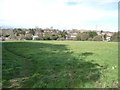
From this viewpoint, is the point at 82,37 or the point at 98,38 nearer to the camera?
the point at 98,38

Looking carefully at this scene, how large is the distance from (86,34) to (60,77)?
98.9ft

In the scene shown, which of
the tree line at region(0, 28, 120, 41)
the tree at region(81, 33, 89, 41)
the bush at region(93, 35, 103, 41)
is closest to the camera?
the tree line at region(0, 28, 120, 41)

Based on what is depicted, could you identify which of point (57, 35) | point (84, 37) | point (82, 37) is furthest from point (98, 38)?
point (57, 35)

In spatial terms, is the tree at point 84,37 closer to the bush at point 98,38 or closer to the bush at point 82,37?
the bush at point 82,37

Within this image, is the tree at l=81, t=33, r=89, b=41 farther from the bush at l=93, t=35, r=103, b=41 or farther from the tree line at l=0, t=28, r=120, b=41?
the bush at l=93, t=35, r=103, b=41

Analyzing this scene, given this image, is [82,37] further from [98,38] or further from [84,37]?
[98,38]

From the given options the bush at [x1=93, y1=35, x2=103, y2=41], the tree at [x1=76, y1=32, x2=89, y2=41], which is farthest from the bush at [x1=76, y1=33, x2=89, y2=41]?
the bush at [x1=93, y1=35, x2=103, y2=41]

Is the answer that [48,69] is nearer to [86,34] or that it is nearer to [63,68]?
[63,68]

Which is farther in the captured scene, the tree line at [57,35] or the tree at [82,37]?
the tree at [82,37]

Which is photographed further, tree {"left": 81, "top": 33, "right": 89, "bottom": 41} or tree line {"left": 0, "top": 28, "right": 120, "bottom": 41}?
tree {"left": 81, "top": 33, "right": 89, "bottom": 41}

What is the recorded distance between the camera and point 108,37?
39125mm

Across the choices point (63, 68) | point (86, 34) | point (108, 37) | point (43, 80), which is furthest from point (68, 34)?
point (43, 80)

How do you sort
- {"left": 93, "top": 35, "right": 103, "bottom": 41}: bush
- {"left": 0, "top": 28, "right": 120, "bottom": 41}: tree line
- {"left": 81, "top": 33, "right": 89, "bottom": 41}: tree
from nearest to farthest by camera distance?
{"left": 0, "top": 28, "right": 120, "bottom": 41}: tree line → {"left": 93, "top": 35, "right": 103, "bottom": 41}: bush → {"left": 81, "top": 33, "right": 89, "bottom": 41}: tree

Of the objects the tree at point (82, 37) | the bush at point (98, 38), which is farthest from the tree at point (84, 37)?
the bush at point (98, 38)
